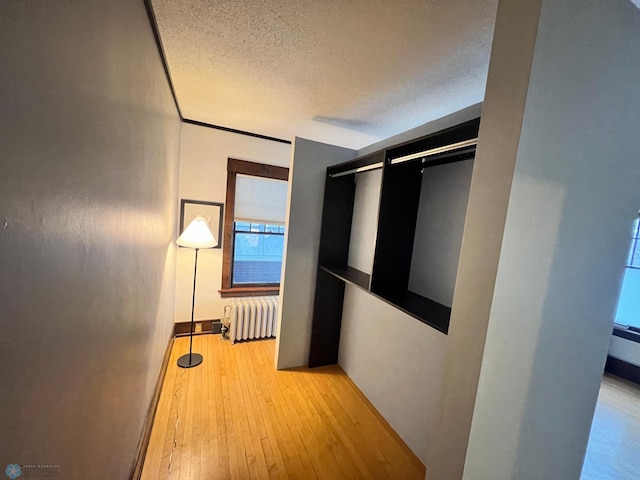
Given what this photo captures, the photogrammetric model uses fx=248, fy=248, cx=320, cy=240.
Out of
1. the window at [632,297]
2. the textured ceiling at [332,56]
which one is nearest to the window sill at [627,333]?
the window at [632,297]

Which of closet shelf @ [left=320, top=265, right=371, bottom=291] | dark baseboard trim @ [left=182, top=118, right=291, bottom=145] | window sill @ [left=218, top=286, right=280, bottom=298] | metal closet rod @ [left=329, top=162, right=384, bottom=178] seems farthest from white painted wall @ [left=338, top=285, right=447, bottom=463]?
dark baseboard trim @ [left=182, top=118, right=291, bottom=145]

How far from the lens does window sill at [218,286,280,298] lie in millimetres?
3411

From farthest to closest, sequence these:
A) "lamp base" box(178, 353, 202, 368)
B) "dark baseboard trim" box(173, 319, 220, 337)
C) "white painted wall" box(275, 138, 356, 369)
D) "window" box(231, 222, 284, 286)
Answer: "window" box(231, 222, 284, 286) → "dark baseboard trim" box(173, 319, 220, 337) → "lamp base" box(178, 353, 202, 368) → "white painted wall" box(275, 138, 356, 369)

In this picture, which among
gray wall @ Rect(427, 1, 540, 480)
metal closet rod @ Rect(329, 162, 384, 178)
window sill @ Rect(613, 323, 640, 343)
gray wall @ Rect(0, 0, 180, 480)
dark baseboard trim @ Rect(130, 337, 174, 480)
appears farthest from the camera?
window sill @ Rect(613, 323, 640, 343)

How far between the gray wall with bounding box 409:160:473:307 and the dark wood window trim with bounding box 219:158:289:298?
2.21 metres

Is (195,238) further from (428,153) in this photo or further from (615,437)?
(615,437)

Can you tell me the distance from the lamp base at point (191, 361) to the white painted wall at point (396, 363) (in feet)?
5.32

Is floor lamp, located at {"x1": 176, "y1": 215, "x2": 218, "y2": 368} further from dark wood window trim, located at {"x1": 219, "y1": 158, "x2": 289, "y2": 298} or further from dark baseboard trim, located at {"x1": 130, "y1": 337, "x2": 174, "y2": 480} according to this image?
dark wood window trim, located at {"x1": 219, "y1": 158, "x2": 289, "y2": 298}

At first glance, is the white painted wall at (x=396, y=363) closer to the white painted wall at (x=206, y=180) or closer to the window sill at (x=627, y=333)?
the white painted wall at (x=206, y=180)

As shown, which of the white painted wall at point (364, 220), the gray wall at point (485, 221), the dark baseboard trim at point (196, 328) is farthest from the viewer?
the dark baseboard trim at point (196, 328)

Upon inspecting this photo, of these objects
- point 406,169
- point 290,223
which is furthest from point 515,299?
point 290,223

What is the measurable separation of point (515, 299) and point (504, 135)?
21.1 inches

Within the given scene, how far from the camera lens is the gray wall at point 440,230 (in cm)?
164

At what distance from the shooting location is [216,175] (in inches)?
127
